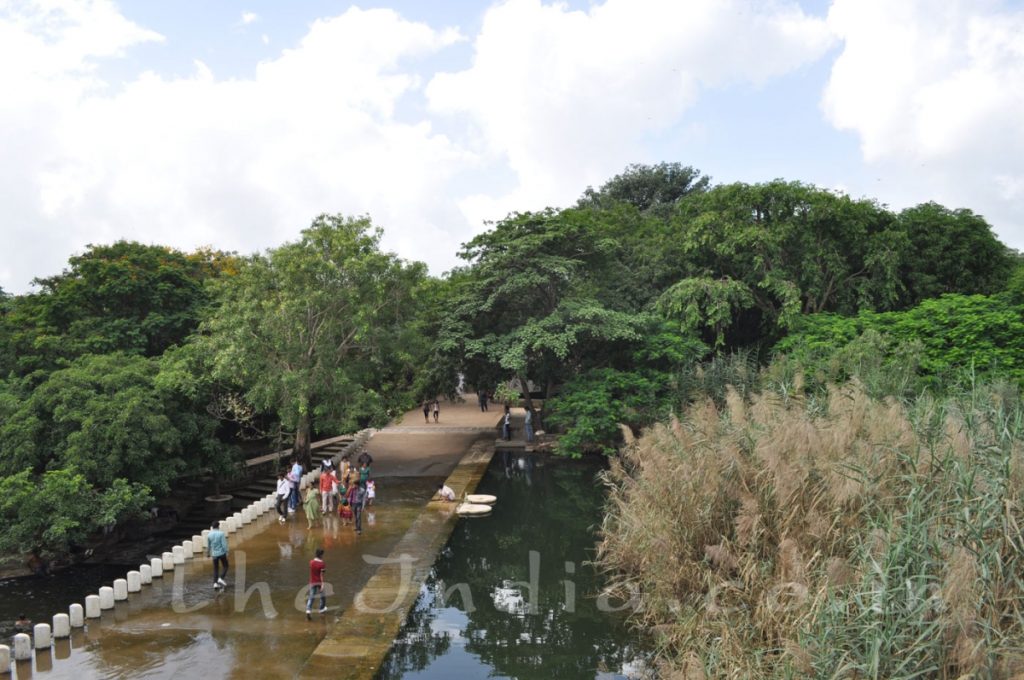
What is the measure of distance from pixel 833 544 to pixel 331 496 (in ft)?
34.6

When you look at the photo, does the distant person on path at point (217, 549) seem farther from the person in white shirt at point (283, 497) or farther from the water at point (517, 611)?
the person in white shirt at point (283, 497)

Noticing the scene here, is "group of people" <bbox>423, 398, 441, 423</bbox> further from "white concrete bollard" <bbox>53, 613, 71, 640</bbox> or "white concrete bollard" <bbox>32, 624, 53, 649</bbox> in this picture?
"white concrete bollard" <bbox>32, 624, 53, 649</bbox>

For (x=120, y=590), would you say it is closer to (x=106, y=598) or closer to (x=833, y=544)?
(x=106, y=598)

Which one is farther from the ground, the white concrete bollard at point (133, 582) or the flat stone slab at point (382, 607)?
the white concrete bollard at point (133, 582)

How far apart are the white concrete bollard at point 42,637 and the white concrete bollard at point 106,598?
3.37 ft

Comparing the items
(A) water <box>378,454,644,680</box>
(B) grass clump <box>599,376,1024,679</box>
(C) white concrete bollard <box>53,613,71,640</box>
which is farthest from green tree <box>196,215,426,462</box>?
(B) grass clump <box>599,376,1024,679</box>

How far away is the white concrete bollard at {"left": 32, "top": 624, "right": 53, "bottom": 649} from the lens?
8.91 meters

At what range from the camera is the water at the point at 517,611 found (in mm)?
8977

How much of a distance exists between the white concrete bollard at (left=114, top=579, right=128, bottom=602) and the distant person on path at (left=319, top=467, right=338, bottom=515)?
489 centimetres

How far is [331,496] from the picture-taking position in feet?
50.2

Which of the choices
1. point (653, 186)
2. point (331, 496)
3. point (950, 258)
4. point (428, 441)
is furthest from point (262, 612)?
point (653, 186)

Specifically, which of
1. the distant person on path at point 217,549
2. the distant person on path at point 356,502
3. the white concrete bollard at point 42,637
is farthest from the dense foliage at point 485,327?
the white concrete bollard at point 42,637

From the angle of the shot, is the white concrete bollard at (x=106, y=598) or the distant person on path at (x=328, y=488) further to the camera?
the distant person on path at (x=328, y=488)

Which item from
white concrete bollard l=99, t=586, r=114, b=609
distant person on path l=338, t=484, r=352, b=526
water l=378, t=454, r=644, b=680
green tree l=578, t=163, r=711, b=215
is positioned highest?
green tree l=578, t=163, r=711, b=215
